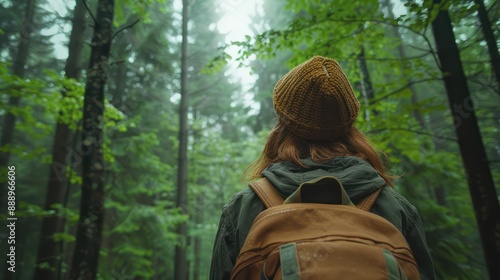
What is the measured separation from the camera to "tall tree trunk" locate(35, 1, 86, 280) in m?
5.68

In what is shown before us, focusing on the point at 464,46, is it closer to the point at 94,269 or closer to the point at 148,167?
the point at 94,269

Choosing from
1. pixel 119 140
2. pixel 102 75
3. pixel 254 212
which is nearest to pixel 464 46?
pixel 254 212

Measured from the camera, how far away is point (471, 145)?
299 centimetres

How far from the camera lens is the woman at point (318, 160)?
133 centimetres

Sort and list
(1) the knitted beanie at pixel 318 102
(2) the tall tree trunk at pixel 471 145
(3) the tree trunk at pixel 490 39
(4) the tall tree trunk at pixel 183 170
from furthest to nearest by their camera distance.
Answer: (4) the tall tree trunk at pixel 183 170
(3) the tree trunk at pixel 490 39
(2) the tall tree trunk at pixel 471 145
(1) the knitted beanie at pixel 318 102

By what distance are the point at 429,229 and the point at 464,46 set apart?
250cm

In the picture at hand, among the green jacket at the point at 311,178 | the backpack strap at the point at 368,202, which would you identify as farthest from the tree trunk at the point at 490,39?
the backpack strap at the point at 368,202

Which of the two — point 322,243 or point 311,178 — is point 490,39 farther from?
point 322,243

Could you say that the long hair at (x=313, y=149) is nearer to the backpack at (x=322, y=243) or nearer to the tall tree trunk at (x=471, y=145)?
the backpack at (x=322, y=243)

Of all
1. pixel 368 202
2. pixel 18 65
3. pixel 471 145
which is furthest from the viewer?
pixel 18 65

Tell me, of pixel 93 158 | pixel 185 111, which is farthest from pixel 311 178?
pixel 185 111

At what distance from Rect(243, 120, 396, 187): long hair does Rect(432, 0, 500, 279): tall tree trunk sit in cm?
196

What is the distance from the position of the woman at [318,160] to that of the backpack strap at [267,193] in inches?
1.1

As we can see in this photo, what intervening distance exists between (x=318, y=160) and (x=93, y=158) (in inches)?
118
